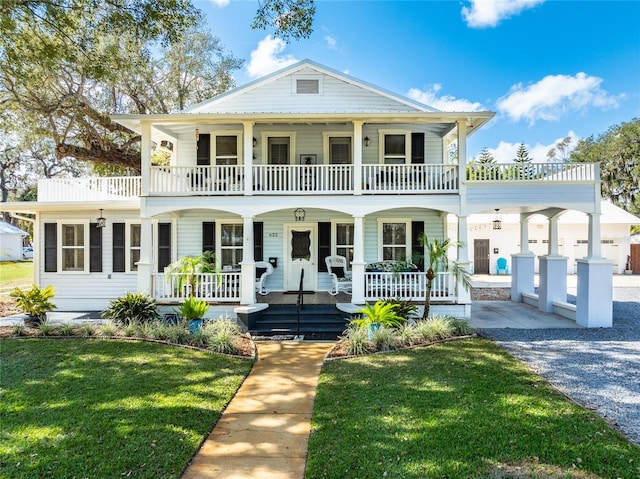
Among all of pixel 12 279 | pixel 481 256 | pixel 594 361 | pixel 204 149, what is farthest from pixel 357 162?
pixel 12 279

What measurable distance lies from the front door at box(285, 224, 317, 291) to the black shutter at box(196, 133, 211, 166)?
3492 mm

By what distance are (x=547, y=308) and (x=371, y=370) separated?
855 cm

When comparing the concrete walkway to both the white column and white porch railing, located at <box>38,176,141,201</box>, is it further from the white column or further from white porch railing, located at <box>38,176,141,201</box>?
white porch railing, located at <box>38,176,141,201</box>

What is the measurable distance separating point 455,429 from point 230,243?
9777mm

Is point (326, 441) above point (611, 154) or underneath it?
underneath

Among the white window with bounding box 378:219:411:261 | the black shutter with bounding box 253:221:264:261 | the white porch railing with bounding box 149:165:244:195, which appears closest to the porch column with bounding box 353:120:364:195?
the white window with bounding box 378:219:411:261

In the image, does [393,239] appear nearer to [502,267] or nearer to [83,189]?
[83,189]

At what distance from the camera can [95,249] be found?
13281mm

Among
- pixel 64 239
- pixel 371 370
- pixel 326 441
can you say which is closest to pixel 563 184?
pixel 371 370

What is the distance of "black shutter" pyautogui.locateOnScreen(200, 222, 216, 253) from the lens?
12805 millimetres

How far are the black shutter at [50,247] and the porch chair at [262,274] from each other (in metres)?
7.15

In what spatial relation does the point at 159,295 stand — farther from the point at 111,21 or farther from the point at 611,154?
the point at 611,154

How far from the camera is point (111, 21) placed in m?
8.73

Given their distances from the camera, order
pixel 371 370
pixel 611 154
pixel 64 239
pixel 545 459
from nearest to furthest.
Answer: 1. pixel 545 459
2. pixel 371 370
3. pixel 64 239
4. pixel 611 154
